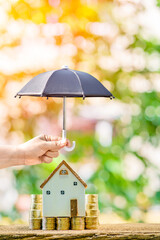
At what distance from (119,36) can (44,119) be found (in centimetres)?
83

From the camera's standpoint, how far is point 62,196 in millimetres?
2754

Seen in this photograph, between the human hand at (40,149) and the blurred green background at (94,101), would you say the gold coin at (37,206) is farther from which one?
the blurred green background at (94,101)

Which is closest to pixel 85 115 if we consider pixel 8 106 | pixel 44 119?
pixel 44 119

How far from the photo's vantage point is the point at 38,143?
2.83m

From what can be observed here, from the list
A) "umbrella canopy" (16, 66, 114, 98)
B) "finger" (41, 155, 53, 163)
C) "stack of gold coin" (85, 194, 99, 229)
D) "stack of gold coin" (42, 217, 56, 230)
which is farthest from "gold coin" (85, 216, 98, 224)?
"umbrella canopy" (16, 66, 114, 98)

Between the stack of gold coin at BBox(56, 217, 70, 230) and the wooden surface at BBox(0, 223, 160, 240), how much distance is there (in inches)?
1.5

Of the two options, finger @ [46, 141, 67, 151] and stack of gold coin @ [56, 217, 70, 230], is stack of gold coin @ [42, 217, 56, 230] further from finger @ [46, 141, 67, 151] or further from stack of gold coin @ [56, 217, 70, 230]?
finger @ [46, 141, 67, 151]

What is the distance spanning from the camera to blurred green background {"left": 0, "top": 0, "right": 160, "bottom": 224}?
14.3 ft

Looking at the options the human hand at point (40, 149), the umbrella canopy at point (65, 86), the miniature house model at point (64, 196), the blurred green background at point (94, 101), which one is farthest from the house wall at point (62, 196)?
the blurred green background at point (94, 101)

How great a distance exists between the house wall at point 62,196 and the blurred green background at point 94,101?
1530mm

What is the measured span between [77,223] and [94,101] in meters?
1.80

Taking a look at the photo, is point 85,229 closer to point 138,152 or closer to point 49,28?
point 138,152

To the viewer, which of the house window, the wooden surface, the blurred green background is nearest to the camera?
the wooden surface

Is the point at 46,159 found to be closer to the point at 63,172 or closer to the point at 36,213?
the point at 63,172
